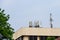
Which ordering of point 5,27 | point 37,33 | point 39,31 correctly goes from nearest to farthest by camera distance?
point 5,27 < point 37,33 < point 39,31

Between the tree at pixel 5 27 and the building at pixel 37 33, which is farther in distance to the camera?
the building at pixel 37 33

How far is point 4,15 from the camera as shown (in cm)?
5553

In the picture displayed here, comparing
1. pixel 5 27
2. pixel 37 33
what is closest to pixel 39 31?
pixel 37 33

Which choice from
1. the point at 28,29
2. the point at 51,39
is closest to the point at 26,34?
the point at 28,29

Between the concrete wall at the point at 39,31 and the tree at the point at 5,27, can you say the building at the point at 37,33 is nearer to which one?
the concrete wall at the point at 39,31

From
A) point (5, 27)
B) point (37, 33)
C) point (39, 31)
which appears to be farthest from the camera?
point (39, 31)

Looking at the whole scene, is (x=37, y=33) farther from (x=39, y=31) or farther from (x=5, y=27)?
(x=5, y=27)

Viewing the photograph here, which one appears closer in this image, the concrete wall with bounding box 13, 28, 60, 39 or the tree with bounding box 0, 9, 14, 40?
the tree with bounding box 0, 9, 14, 40

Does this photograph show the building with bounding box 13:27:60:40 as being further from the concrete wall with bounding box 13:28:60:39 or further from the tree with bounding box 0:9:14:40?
the tree with bounding box 0:9:14:40

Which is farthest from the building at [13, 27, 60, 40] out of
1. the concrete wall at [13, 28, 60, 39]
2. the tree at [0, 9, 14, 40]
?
the tree at [0, 9, 14, 40]

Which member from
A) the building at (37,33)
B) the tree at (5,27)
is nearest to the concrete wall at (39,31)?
the building at (37,33)

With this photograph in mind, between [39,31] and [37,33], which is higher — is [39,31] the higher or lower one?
the higher one

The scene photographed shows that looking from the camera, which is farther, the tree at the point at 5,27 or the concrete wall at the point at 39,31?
the concrete wall at the point at 39,31

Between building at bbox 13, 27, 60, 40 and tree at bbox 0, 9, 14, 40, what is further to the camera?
building at bbox 13, 27, 60, 40
